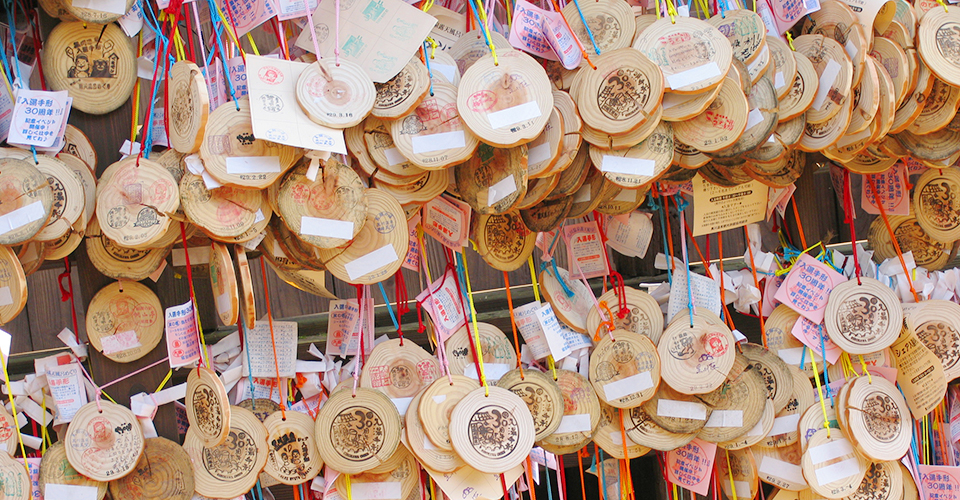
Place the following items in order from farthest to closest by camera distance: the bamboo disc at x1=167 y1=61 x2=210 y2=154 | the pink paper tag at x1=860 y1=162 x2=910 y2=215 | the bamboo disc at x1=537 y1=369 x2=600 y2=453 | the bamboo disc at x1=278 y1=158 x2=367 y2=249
A: the pink paper tag at x1=860 y1=162 x2=910 y2=215, the bamboo disc at x1=537 y1=369 x2=600 y2=453, the bamboo disc at x1=278 y1=158 x2=367 y2=249, the bamboo disc at x1=167 y1=61 x2=210 y2=154

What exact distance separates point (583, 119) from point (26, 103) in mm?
876

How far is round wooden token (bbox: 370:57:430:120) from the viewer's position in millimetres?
1223

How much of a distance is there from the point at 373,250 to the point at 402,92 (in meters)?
0.26

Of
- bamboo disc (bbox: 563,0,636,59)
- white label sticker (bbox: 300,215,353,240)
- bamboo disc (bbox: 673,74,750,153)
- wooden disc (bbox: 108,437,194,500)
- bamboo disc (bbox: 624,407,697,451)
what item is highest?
bamboo disc (bbox: 563,0,636,59)

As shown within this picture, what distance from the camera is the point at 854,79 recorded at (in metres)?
1.46

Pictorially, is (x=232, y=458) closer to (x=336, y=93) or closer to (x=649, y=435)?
(x=336, y=93)

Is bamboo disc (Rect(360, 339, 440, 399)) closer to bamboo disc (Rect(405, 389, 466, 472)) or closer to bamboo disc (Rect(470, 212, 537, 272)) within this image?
bamboo disc (Rect(405, 389, 466, 472))

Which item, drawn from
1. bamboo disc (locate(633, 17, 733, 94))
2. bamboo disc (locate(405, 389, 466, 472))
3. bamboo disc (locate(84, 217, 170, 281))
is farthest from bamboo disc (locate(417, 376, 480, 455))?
bamboo disc (locate(633, 17, 733, 94))

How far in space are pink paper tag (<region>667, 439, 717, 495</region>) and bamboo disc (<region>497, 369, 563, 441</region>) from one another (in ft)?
1.14

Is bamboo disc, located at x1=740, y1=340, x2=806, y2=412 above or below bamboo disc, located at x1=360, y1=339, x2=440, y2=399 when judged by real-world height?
below

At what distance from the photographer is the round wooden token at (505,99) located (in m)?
1.22

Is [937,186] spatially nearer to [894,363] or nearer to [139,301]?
[894,363]

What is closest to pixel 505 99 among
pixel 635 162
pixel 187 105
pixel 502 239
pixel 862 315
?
pixel 635 162

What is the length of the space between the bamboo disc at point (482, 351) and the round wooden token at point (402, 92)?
1.61 ft
